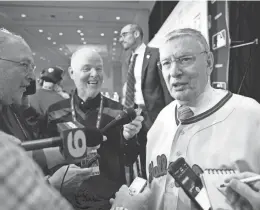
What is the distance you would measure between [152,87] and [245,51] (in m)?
0.93

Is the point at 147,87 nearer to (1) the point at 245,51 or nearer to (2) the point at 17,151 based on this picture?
(1) the point at 245,51

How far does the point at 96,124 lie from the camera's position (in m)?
1.62

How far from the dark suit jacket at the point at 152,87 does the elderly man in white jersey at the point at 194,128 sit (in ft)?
4.16

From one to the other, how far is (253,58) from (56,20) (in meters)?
5.01

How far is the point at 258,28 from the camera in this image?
7.01 ft

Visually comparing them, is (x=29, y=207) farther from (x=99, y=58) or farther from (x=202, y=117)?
(x=99, y=58)

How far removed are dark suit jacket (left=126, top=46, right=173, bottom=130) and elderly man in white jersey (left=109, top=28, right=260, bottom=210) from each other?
1.27 m

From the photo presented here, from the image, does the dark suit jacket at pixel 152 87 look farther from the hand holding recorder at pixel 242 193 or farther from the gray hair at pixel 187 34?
the hand holding recorder at pixel 242 193

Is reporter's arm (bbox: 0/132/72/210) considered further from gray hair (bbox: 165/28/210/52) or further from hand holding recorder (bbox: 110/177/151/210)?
gray hair (bbox: 165/28/210/52)

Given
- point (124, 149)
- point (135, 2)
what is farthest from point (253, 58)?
point (135, 2)

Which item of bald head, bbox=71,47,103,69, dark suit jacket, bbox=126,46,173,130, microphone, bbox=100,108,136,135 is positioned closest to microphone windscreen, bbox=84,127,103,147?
microphone, bbox=100,108,136,135

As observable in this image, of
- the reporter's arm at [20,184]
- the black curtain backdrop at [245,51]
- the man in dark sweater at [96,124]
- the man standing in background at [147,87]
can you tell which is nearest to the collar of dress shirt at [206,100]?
the man in dark sweater at [96,124]

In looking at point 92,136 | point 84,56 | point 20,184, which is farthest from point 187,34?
point 20,184

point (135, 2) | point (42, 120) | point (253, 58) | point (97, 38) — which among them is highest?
point (135, 2)
